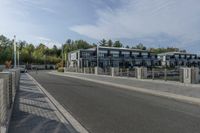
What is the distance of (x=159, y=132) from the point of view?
29.2ft

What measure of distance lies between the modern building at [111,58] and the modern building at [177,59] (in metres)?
5.67

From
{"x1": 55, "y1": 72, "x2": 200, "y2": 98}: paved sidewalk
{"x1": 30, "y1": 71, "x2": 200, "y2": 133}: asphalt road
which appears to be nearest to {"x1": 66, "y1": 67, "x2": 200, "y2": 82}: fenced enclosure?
{"x1": 55, "y1": 72, "x2": 200, "y2": 98}: paved sidewalk

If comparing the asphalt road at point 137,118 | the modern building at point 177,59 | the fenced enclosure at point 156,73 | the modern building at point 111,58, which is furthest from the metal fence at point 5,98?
the modern building at point 177,59

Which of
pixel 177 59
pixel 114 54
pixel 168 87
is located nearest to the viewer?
pixel 168 87

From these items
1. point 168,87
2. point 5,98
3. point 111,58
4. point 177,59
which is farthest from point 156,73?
point 177,59

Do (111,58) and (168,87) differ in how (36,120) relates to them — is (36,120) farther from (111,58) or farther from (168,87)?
(111,58)

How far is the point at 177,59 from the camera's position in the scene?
141250 millimetres

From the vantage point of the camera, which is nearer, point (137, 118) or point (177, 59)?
point (137, 118)

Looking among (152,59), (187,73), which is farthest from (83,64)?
(187,73)

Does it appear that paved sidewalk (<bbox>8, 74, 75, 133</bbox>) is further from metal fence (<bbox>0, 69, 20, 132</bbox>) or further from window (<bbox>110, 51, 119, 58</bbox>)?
window (<bbox>110, 51, 119, 58</bbox>)

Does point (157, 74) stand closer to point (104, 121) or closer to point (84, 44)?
point (104, 121)

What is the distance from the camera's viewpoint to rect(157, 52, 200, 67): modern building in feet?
449

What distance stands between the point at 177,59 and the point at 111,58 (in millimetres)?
39219

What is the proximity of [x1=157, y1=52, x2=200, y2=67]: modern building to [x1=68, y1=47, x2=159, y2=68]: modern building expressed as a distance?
5666 mm
